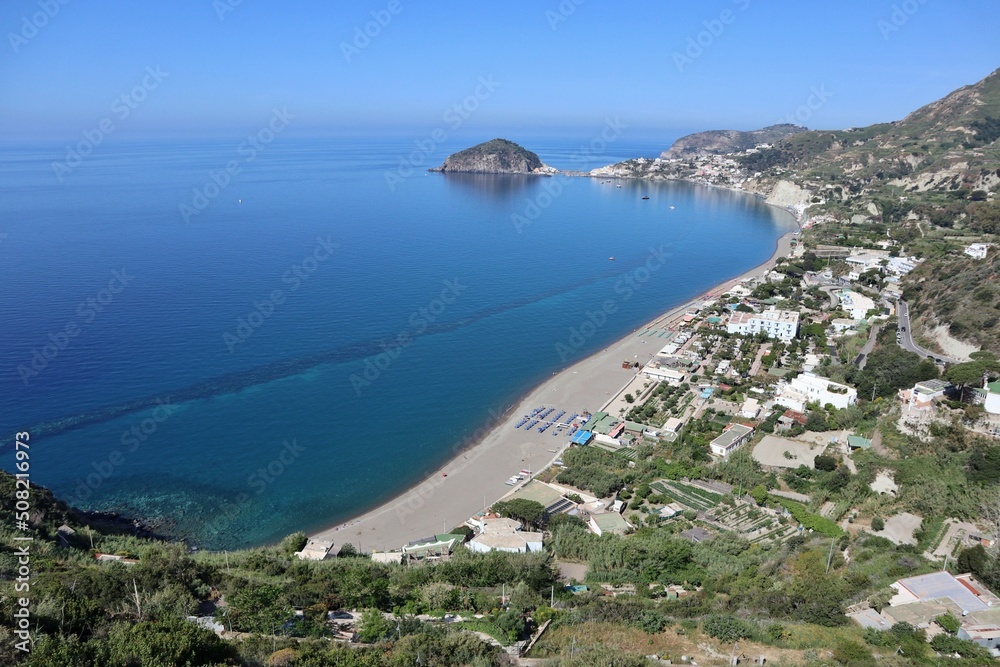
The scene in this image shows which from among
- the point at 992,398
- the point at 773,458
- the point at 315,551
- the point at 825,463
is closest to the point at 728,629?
the point at 315,551

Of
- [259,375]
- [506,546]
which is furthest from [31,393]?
[506,546]

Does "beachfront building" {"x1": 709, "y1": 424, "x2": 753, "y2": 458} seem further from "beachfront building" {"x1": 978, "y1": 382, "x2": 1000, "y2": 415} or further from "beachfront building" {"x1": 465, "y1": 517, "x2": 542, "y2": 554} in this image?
"beachfront building" {"x1": 465, "y1": 517, "x2": 542, "y2": 554}

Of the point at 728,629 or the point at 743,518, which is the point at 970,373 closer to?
the point at 743,518

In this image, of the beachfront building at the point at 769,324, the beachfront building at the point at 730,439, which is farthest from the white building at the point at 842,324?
the beachfront building at the point at 730,439

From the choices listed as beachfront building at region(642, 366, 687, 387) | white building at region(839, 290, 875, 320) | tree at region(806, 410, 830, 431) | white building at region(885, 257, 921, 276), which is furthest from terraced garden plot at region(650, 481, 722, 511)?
white building at region(885, 257, 921, 276)

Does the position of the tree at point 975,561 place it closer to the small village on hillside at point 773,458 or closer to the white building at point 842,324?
the small village on hillside at point 773,458
